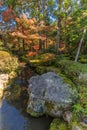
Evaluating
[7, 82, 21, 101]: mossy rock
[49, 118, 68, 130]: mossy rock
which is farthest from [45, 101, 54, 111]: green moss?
[7, 82, 21, 101]: mossy rock

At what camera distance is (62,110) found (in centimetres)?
691

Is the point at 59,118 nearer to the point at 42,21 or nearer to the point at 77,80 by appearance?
the point at 77,80

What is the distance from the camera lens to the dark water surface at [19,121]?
6934 millimetres

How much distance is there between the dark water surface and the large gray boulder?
306mm

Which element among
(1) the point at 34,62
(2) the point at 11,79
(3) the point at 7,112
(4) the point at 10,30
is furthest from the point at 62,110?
(4) the point at 10,30

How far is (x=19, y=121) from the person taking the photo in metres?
7.38

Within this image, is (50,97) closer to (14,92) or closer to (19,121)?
(19,121)

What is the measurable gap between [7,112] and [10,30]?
15199 mm

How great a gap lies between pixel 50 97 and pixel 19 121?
1767 millimetres

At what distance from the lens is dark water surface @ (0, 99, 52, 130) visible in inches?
273

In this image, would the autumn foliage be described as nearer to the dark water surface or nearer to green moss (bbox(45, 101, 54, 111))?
the dark water surface

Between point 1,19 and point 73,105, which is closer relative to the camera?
point 73,105

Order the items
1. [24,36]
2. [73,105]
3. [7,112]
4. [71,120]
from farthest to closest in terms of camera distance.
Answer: [24,36] → [7,112] → [73,105] → [71,120]

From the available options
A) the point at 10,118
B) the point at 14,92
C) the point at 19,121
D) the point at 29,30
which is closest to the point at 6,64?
the point at 14,92
